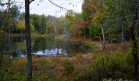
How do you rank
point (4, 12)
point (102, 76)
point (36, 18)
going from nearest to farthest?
1. point (4, 12)
2. point (102, 76)
3. point (36, 18)

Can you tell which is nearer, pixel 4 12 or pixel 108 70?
pixel 4 12

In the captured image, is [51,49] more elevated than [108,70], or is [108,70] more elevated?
[108,70]

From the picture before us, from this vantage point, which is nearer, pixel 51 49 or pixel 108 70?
pixel 108 70

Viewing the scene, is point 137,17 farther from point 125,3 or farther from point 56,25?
point 56,25

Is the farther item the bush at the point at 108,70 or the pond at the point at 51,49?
the pond at the point at 51,49

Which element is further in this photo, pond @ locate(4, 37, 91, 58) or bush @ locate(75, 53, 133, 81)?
pond @ locate(4, 37, 91, 58)

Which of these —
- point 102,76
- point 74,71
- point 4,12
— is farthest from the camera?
point 74,71

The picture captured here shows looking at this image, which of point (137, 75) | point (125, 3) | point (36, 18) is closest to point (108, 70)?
point (137, 75)

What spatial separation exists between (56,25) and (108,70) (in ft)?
364

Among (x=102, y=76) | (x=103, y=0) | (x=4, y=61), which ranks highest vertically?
(x=103, y=0)

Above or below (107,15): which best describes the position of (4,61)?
below

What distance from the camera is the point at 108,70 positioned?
55.2 feet

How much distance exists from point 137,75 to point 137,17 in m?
4.01

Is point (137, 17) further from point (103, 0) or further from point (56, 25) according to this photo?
point (56, 25)
